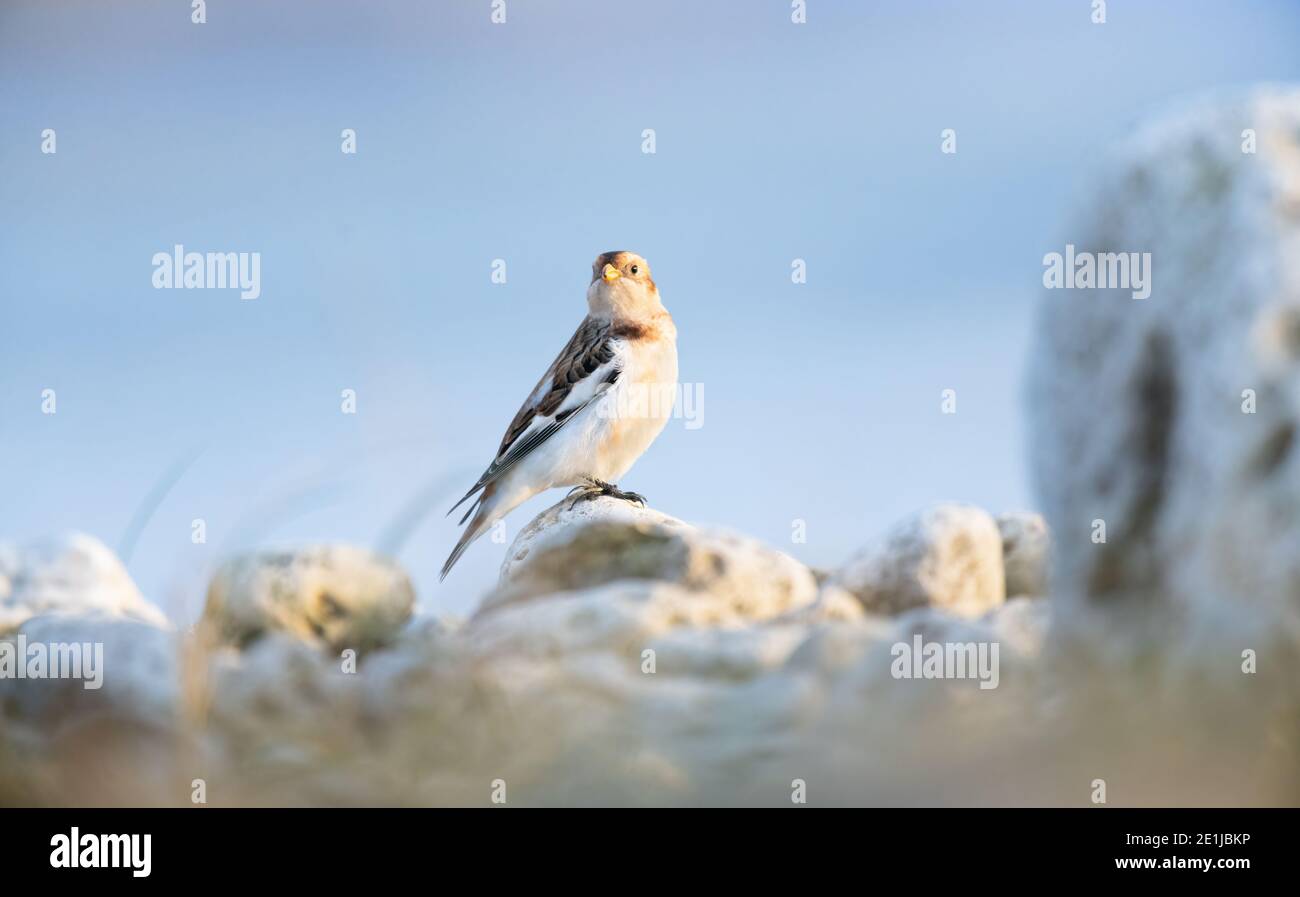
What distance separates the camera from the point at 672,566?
13.5 ft

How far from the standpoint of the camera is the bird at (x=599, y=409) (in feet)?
18.6

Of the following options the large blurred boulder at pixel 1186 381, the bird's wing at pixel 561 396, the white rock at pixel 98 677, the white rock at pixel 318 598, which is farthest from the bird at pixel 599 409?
the large blurred boulder at pixel 1186 381

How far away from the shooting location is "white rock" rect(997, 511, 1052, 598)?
4410 mm

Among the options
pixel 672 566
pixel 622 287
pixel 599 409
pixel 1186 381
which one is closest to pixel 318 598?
pixel 672 566

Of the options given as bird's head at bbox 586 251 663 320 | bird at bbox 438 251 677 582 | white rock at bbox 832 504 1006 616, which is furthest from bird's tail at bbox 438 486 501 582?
white rock at bbox 832 504 1006 616

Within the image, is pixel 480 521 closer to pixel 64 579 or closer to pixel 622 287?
pixel 622 287

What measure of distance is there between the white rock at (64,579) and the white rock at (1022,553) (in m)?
4.07

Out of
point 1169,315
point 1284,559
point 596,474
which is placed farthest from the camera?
point 596,474

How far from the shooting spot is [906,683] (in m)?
3.47

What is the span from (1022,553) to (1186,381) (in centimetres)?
129

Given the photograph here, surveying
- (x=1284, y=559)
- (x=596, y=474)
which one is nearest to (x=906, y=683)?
(x=1284, y=559)

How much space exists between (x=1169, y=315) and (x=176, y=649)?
303 centimetres

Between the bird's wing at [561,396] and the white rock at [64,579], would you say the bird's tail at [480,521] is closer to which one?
the bird's wing at [561,396]
